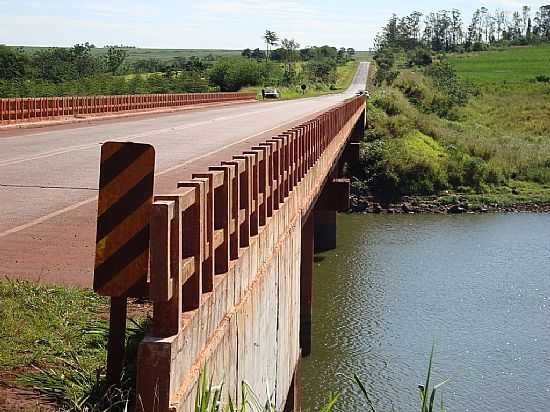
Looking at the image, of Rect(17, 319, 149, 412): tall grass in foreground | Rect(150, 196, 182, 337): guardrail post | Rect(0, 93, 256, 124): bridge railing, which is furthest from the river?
Rect(0, 93, 256, 124): bridge railing

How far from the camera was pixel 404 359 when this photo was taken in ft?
62.0

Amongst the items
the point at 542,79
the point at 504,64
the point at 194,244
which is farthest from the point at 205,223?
the point at 504,64

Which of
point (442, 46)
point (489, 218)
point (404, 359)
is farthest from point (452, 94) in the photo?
point (442, 46)

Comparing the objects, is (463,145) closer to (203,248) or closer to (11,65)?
(11,65)

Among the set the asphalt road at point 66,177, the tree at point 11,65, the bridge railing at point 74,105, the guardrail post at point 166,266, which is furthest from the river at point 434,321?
the tree at point 11,65

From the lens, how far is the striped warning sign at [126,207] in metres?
5.49

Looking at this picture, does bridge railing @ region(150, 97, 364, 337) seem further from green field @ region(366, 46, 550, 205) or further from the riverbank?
green field @ region(366, 46, 550, 205)

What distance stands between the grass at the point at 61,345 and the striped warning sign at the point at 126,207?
592 mm

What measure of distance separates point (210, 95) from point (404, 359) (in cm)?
4045

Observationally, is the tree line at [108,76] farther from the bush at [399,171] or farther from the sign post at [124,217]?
the sign post at [124,217]

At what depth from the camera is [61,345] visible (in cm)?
623

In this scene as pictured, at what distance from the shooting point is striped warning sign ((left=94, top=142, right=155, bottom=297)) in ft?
18.0

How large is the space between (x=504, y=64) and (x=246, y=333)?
12926cm

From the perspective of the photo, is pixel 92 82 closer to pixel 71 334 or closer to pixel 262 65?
pixel 262 65
